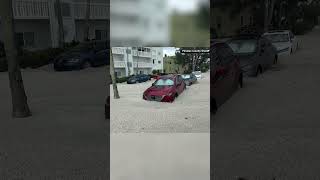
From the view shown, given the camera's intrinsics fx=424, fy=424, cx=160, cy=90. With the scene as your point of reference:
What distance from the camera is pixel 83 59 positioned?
19.4 m

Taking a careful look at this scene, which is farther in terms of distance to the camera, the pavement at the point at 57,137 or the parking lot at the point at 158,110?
the pavement at the point at 57,137

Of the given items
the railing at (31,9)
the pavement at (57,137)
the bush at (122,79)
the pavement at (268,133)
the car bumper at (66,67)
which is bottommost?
the pavement at (57,137)

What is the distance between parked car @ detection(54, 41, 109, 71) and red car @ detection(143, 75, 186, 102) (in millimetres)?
16135

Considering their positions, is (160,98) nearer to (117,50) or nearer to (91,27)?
(117,50)

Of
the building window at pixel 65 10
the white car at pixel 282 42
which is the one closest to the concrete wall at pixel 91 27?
the building window at pixel 65 10

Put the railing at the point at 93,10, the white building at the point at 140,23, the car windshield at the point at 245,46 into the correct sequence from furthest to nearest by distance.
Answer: the railing at the point at 93,10
the car windshield at the point at 245,46
the white building at the point at 140,23

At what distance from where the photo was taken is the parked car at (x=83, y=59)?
19156 mm

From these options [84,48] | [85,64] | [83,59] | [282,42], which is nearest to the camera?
[85,64]

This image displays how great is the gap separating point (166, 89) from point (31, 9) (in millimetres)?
23233

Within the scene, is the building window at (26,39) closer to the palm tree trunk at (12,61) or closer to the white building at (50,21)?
the white building at (50,21)

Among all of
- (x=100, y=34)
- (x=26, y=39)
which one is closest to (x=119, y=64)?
(x=26, y=39)

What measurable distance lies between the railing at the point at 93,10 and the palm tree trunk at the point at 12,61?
60.2ft

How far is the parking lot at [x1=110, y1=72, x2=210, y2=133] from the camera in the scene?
281 cm

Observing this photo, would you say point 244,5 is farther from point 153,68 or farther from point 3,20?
point 153,68
